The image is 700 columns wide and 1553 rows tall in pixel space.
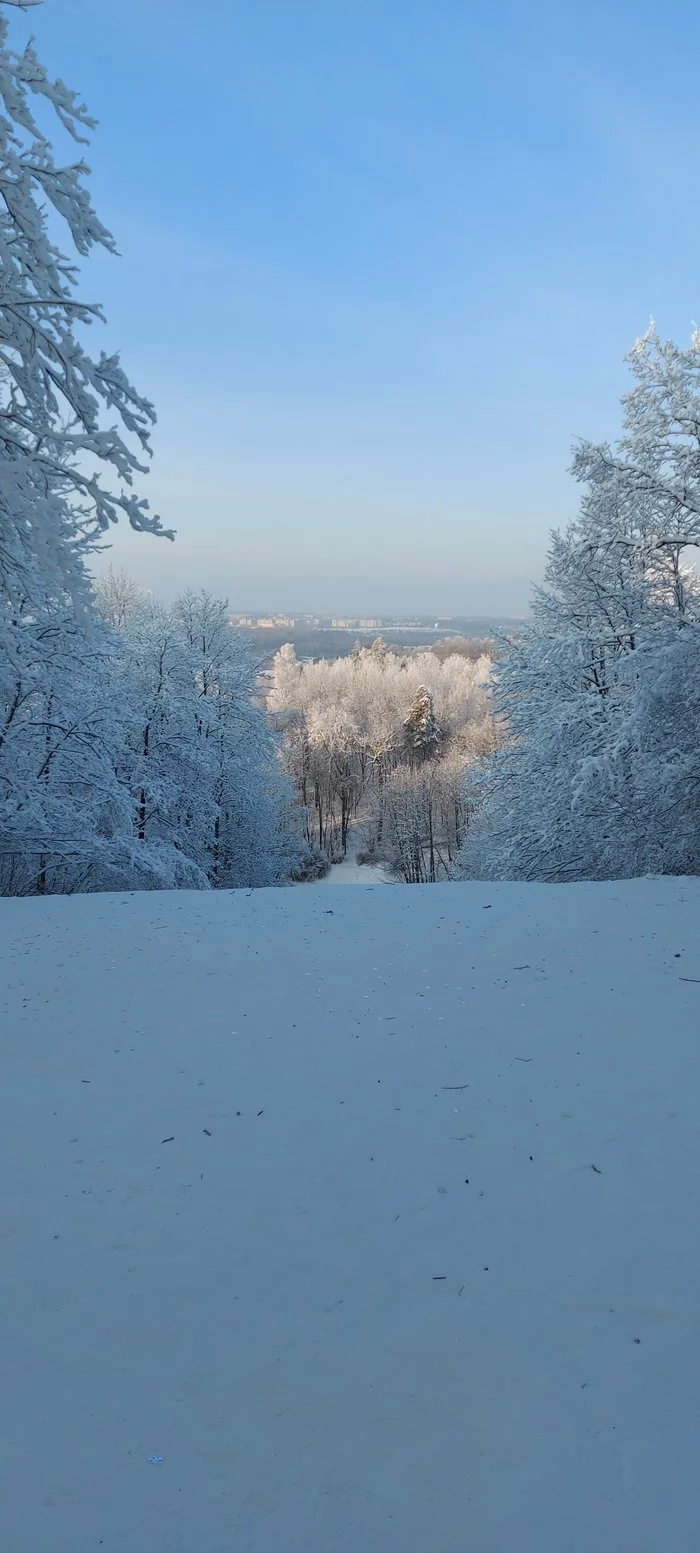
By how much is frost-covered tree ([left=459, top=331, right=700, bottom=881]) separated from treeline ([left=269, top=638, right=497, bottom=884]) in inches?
481

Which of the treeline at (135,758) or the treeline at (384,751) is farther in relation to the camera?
the treeline at (384,751)

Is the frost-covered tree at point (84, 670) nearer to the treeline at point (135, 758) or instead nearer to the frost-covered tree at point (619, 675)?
the treeline at point (135, 758)

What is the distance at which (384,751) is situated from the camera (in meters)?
44.0

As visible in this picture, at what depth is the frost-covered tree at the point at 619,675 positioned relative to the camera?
335 inches

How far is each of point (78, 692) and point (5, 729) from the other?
1.48m

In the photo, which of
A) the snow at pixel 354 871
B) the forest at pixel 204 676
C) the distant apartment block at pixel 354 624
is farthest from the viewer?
the distant apartment block at pixel 354 624

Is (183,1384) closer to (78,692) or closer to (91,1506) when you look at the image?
(91,1506)

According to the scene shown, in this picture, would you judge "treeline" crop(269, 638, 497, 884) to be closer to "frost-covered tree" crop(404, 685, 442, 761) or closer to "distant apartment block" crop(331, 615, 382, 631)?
"frost-covered tree" crop(404, 685, 442, 761)

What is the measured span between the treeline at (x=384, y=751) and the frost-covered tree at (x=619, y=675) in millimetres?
12226

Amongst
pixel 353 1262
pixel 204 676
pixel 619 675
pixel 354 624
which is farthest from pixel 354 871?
pixel 354 624

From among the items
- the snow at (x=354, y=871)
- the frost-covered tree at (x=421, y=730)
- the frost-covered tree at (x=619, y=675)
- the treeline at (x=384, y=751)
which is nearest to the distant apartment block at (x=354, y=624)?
the treeline at (x=384, y=751)

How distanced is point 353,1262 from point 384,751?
41478 mm

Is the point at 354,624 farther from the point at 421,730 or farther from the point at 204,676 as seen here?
the point at 204,676

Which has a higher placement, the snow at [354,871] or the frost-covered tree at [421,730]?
the frost-covered tree at [421,730]
